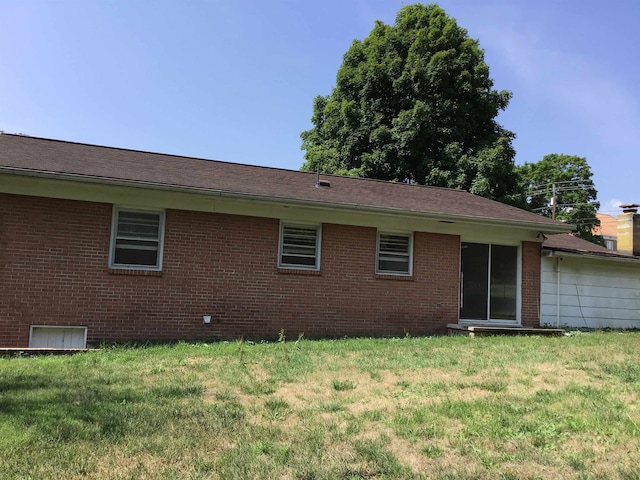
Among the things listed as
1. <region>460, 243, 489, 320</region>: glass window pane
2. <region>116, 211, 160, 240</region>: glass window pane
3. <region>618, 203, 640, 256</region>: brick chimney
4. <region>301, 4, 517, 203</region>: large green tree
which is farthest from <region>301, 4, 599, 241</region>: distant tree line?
<region>116, 211, 160, 240</region>: glass window pane

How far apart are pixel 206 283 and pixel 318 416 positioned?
18.7 feet

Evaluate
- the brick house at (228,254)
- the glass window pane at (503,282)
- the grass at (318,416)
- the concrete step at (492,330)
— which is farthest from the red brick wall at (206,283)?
the grass at (318,416)

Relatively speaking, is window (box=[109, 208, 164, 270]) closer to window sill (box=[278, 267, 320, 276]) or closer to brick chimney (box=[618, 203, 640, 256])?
window sill (box=[278, 267, 320, 276])

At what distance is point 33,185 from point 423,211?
7600 mm

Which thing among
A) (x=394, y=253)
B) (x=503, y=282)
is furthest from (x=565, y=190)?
(x=394, y=253)

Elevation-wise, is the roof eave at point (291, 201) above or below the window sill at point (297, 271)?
above

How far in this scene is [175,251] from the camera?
32.6 ft

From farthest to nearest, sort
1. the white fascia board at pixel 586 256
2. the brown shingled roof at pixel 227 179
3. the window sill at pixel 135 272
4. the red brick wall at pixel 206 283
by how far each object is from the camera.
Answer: the white fascia board at pixel 586 256 → the window sill at pixel 135 272 → the brown shingled roof at pixel 227 179 → the red brick wall at pixel 206 283

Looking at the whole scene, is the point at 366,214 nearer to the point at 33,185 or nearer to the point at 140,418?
the point at 33,185

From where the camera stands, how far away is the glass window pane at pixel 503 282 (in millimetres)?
12695

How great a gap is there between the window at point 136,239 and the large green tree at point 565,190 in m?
35.8

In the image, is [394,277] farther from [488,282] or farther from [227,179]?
[227,179]

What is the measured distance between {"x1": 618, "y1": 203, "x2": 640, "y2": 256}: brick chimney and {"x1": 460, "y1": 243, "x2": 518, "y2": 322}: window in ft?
20.2

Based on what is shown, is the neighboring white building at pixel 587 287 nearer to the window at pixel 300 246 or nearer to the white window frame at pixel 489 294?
the white window frame at pixel 489 294
